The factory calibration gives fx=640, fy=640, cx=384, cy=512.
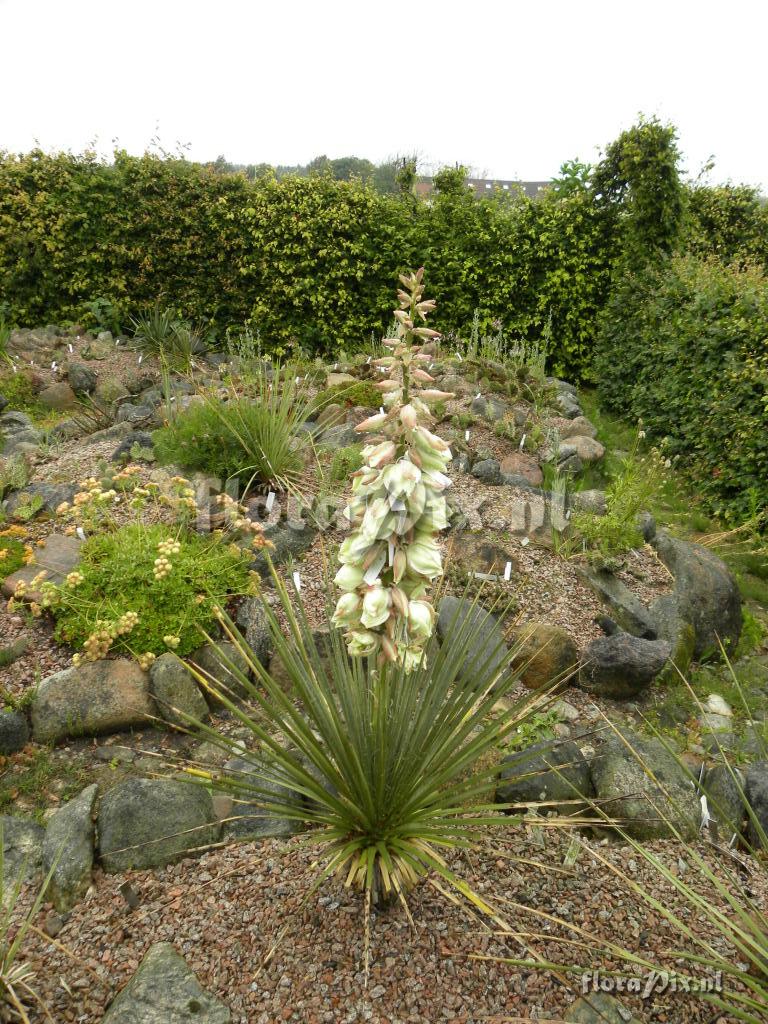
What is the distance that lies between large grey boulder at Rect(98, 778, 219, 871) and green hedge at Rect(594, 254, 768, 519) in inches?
200

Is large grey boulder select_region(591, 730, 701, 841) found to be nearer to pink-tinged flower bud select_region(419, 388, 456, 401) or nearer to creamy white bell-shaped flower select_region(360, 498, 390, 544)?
creamy white bell-shaped flower select_region(360, 498, 390, 544)

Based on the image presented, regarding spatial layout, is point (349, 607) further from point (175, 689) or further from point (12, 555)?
point (12, 555)

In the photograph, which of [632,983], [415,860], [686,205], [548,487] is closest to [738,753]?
[632,983]

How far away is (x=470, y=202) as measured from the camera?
9.49 metres

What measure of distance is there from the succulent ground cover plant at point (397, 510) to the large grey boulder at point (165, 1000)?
40.3 inches

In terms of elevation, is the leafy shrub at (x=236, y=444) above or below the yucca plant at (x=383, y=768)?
below

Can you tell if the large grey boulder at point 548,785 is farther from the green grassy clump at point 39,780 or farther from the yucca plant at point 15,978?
the green grassy clump at point 39,780

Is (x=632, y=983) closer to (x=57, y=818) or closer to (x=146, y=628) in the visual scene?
(x=57, y=818)

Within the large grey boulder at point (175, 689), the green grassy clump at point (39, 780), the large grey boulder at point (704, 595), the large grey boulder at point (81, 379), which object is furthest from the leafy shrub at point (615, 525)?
the large grey boulder at point (81, 379)

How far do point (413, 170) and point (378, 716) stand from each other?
33.3ft

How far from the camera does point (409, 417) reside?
Answer: 1.45m

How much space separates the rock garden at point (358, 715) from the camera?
1687mm

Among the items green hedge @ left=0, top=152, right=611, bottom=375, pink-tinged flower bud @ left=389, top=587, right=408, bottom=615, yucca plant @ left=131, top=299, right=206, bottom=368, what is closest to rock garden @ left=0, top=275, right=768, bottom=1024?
pink-tinged flower bud @ left=389, top=587, right=408, bottom=615

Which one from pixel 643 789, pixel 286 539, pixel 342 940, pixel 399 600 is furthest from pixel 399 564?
pixel 286 539
